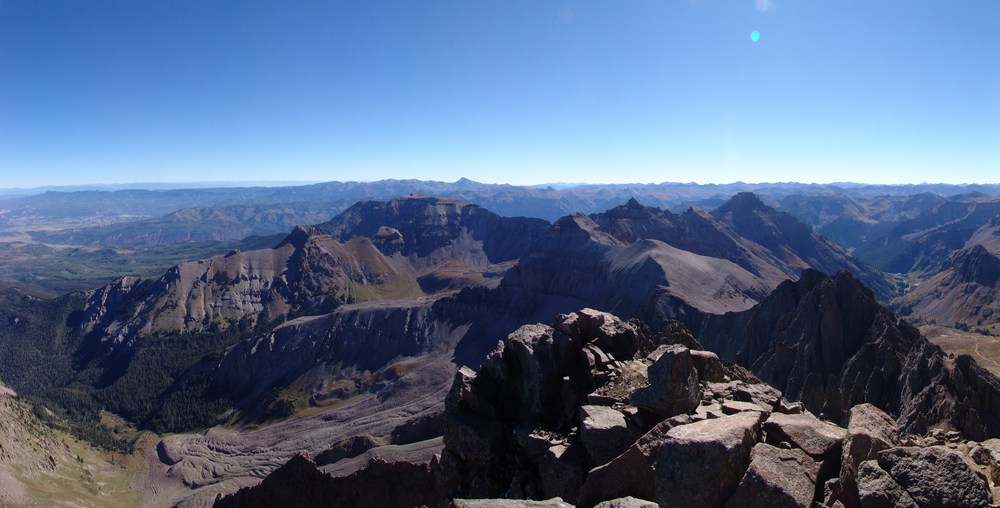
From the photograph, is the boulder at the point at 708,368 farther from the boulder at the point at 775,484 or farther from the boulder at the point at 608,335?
the boulder at the point at 775,484

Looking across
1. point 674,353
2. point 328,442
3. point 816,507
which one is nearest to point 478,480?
point 674,353

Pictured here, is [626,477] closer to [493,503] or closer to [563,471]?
[563,471]

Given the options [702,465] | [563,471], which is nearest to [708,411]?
[702,465]

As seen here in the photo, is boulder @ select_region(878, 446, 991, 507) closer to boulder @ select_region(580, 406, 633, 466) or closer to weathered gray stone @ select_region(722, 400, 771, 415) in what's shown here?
weathered gray stone @ select_region(722, 400, 771, 415)

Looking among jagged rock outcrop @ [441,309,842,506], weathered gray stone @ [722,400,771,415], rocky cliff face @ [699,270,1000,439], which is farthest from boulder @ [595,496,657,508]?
rocky cliff face @ [699,270,1000,439]

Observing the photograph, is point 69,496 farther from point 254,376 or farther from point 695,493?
point 695,493
